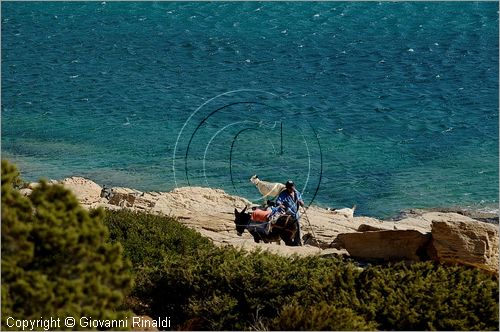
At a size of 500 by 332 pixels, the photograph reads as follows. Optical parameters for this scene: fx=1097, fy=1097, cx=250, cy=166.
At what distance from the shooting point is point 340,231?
28.6 metres

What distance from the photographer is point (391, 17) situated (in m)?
71.3

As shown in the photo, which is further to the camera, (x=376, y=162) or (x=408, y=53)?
(x=408, y=53)

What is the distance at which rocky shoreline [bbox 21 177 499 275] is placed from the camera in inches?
899

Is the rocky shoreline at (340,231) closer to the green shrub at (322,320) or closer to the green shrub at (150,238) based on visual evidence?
the green shrub at (150,238)

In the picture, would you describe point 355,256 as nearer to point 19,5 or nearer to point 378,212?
point 378,212

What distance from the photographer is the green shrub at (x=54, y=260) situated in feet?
44.9

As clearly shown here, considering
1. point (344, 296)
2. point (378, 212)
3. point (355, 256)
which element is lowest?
point (378, 212)

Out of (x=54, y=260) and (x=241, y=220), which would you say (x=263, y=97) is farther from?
(x=54, y=260)

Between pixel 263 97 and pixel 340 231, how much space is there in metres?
27.7

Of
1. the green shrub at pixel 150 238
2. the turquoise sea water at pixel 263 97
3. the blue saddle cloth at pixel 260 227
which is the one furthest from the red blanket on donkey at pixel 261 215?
the turquoise sea water at pixel 263 97

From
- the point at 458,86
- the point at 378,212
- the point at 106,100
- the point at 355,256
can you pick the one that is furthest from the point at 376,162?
the point at 355,256

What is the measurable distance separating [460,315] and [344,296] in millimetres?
1889

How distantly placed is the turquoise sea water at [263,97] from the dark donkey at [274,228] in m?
12.6

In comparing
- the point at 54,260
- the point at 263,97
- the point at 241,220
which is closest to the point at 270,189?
the point at 241,220
